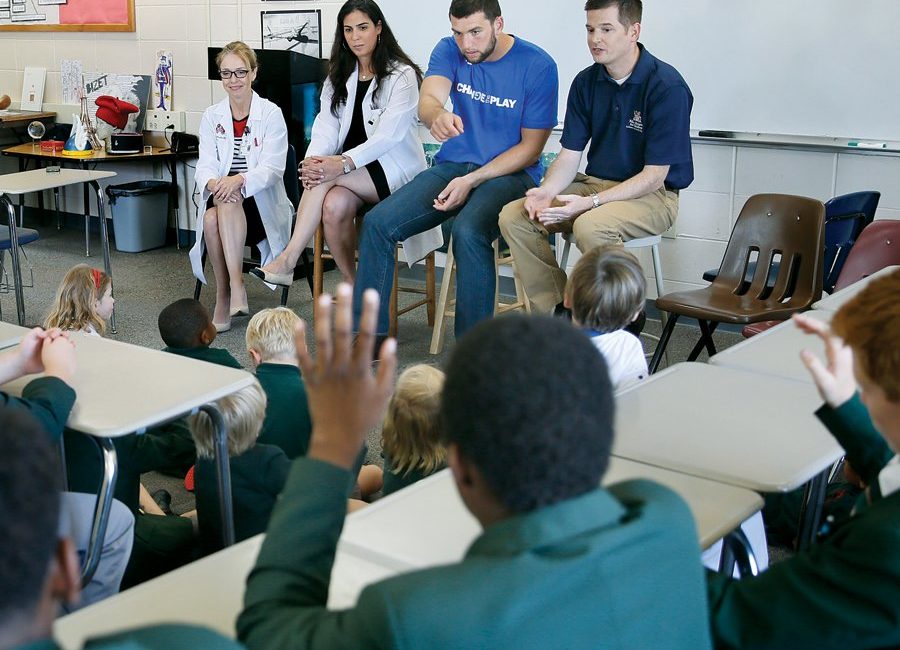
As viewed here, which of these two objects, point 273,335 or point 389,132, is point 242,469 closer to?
point 273,335

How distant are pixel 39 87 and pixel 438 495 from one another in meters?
6.74

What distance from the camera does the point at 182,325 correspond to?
2.81 m

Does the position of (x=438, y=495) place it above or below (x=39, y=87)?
below

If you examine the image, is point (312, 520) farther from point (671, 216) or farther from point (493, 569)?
point (671, 216)

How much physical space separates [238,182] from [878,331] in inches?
162

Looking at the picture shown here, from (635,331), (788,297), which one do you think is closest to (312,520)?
(635,331)

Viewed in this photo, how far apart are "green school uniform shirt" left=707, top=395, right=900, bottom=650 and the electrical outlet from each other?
6022 mm

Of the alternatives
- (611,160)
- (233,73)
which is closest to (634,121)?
(611,160)

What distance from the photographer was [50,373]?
1995mm

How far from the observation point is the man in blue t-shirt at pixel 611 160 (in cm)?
371

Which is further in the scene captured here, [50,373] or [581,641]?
[50,373]

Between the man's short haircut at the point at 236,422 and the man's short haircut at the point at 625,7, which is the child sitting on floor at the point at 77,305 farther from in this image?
the man's short haircut at the point at 625,7

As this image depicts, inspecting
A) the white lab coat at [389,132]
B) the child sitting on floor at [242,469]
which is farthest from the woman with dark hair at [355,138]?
the child sitting on floor at [242,469]

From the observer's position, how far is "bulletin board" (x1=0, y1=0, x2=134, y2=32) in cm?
681
